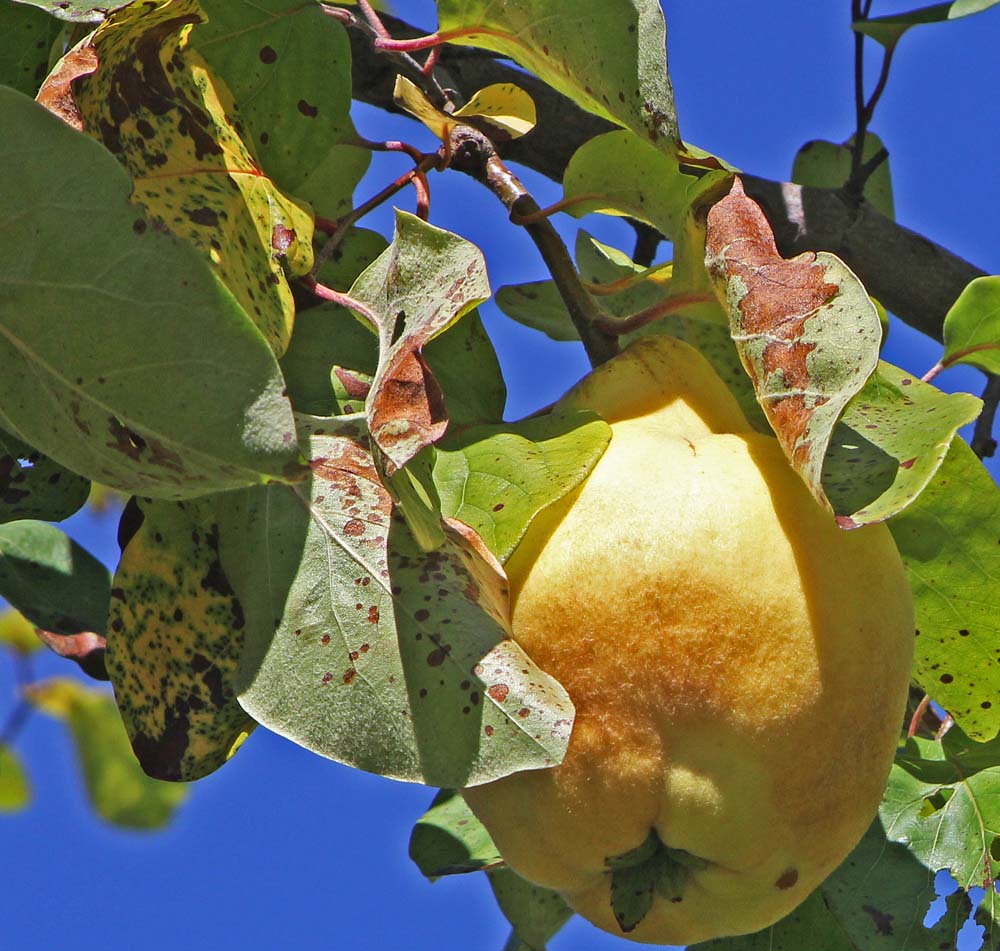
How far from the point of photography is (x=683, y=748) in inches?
35.7

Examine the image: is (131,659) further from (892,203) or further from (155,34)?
(892,203)

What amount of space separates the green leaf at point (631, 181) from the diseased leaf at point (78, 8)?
39cm

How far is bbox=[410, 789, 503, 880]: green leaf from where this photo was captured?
1.38m

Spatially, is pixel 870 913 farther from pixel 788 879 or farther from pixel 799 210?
pixel 799 210

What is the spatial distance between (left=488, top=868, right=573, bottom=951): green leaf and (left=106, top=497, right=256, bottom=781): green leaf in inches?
20.3

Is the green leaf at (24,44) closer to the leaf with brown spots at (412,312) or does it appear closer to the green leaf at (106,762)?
the leaf with brown spots at (412,312)

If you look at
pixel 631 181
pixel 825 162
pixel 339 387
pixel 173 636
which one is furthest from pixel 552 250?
pixel 825 162

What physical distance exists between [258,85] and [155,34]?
0.13 meters

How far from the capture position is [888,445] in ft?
3.11

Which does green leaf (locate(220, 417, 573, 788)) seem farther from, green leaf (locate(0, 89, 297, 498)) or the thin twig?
the thin twig

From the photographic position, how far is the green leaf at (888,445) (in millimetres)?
867

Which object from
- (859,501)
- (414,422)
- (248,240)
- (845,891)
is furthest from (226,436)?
(845,891)

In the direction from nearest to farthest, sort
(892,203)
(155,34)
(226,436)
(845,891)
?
(226,436) → (155,34) → (845,891) → (892,203)

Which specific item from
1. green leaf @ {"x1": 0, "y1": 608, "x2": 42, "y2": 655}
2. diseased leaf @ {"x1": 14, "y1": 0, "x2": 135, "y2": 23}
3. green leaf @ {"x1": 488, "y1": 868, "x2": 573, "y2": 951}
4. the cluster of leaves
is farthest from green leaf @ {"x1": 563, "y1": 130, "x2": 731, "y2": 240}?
green leaf @ {"x1": 0, "y1": 608, "x2": 42, "y2": 655}
